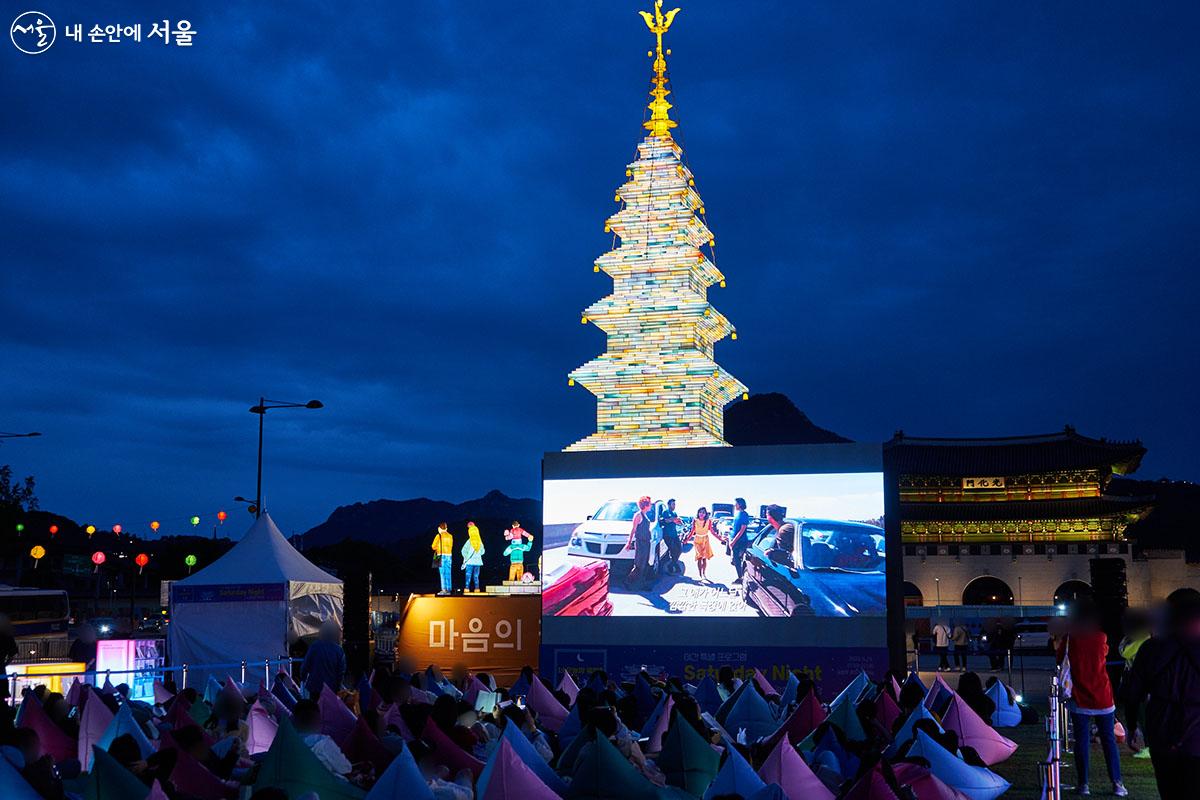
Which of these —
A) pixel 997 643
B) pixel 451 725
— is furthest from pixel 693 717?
pixel 997 643

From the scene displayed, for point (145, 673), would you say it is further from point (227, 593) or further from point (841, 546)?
point (841, 546)

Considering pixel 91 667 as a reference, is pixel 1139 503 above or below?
above

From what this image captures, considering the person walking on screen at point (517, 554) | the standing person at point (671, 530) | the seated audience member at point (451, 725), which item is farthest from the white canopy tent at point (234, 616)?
the seated audience member at point (451, 725)

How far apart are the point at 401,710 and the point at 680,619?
11157 mm

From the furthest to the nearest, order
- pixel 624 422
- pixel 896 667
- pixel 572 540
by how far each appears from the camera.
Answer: pixel 624 422
pixel 572 540
pixel 896 667

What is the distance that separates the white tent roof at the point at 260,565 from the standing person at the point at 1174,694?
1438cm

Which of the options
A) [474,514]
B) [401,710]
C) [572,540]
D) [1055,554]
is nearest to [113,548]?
[474,514]

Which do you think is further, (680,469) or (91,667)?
(680,469)

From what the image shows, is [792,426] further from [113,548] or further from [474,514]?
[113,548]

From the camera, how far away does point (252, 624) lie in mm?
18078

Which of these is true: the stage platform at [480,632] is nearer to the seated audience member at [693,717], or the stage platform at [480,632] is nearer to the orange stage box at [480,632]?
the orange stage box at [480,632]

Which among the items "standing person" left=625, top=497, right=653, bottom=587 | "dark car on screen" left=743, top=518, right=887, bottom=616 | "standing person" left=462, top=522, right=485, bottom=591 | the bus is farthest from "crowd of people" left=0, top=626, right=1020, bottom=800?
"standing person" left=462, top=522, right=485, bottom=591

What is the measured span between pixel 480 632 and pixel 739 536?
5.06 m

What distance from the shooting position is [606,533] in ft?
62.7
